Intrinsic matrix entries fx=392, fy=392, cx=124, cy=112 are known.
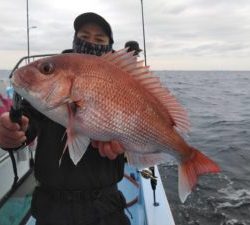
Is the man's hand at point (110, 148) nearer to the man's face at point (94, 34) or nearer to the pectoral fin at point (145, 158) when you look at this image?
the pectoral fin at point (145, 158)

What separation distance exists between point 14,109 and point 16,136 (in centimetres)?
19

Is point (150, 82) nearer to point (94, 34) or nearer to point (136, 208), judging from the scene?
point (94, 34)

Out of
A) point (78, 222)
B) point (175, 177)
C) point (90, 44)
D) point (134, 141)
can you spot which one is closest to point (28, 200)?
point (78, 222)

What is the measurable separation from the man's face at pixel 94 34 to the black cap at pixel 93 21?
0.09 feet

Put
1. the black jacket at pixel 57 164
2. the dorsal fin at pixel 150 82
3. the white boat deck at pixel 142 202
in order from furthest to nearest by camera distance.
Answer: the white boat deck at pixel 142 202 → the black jacket at pixel 57 164 → the dorsal fin at pixel 150 82

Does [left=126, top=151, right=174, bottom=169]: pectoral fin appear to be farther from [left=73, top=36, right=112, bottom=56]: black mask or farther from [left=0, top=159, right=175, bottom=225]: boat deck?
[left=0, top=159, right=175, bottom=225]: boat deck

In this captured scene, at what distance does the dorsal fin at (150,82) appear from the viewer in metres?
2.24

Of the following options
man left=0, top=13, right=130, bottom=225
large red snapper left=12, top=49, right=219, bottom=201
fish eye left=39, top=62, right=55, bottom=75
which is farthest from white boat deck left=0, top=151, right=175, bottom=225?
fish eye left=39, top=62, right=55, bottom=75

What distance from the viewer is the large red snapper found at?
6.68 ft

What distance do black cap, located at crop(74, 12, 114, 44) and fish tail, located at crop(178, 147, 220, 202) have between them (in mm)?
1148

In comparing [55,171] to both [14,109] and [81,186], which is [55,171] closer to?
[81,186]

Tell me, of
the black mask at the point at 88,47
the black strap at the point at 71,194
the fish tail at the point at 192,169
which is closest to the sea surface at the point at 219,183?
the fish tail at the point at 192,169

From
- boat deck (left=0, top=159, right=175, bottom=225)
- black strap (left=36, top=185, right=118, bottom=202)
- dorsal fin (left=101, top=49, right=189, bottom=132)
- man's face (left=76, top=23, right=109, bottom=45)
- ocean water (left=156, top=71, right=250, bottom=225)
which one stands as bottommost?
ocean water (left=156, top=71, right=250, bottom=225)

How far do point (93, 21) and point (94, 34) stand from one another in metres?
0.10
